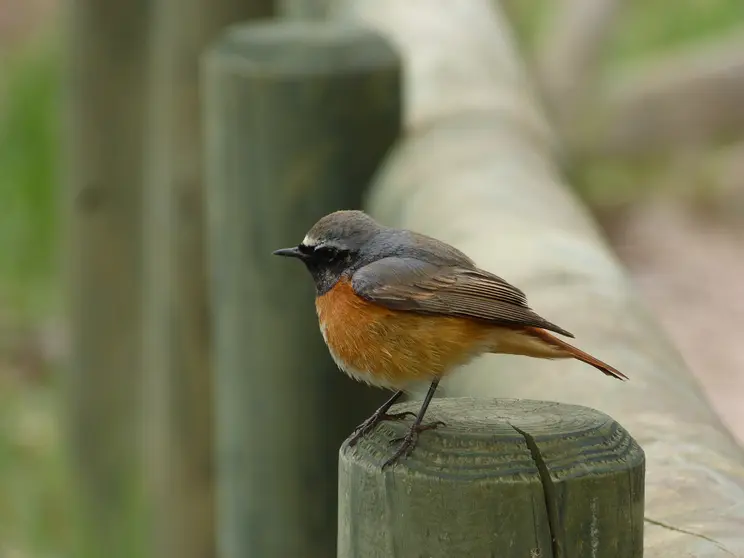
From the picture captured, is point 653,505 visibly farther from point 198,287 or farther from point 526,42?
point 526,42

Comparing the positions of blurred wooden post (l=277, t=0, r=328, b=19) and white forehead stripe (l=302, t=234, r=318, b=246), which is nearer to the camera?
white forehead stripe (l=302, t=234, r=318, b=246)

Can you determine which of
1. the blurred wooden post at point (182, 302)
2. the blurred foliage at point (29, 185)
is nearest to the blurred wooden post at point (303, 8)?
the blurred wooden post at point (182, 302)

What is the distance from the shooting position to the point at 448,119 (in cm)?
352

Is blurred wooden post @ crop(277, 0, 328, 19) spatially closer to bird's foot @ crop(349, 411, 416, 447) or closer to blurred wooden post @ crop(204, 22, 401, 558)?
blurred wooden post @ crop(204, 22, 401, 558)

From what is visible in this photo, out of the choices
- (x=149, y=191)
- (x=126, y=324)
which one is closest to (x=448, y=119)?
(x=149, y=191)

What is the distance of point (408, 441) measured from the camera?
1.62 metres

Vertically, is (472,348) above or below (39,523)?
above

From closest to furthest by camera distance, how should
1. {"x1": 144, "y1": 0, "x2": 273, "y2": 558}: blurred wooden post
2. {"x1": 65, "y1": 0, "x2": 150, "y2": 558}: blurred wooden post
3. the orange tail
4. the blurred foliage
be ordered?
the orange tail
{"x1": 144, "y1": 0, "x2": 273, "y2": 558}: blurred wooden post
{"x1": 65, "y1": 0, "x2": 150, "y2": 558}: blurred wooden post
the blurred foliage

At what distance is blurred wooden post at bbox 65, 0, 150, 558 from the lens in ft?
17.9

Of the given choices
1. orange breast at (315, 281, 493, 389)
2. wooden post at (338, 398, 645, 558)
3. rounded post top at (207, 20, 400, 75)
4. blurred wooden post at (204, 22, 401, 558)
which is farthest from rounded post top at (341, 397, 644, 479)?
rounded post top at (207, 20, 400, 75)

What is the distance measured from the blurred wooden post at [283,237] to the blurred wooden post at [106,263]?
194 centimetres

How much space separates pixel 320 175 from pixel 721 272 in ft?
11.7

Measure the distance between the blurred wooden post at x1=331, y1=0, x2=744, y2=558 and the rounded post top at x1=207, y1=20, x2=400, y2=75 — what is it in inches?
Result: 9.3

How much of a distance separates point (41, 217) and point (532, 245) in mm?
6368
